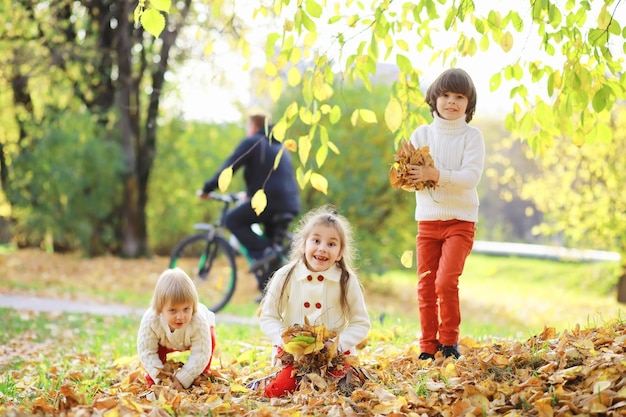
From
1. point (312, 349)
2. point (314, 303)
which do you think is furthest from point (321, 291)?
point (312, 349)

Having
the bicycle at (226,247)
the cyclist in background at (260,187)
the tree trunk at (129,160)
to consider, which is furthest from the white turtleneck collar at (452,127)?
the tree trunk at (129,160)

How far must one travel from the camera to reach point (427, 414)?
2.88 meters

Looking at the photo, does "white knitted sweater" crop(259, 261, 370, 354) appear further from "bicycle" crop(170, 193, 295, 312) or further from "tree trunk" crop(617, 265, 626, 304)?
"tree trunk" crop(617, 265, 626, 304)

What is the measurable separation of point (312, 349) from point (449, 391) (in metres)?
0.63

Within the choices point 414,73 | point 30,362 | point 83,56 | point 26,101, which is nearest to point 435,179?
point 414,73

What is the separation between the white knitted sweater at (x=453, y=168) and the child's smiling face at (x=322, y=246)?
0.63m

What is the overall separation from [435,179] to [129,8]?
7.91 m

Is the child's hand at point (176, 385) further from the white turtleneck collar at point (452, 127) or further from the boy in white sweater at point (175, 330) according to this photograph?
the white turtleneck collar at point (452, 127)

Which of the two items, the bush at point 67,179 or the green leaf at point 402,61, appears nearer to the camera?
the green leaf at point 402,61

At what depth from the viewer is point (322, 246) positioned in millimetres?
3521

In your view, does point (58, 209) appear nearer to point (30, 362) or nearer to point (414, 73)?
point (30, 362)

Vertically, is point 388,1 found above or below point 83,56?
below

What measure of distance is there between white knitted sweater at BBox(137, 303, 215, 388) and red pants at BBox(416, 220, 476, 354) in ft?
3.99

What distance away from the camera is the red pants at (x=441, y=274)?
3818 mm
